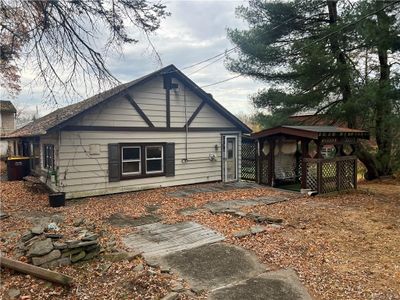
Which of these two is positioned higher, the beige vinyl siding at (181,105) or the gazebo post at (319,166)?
the beige vinyl siding at (181,105)

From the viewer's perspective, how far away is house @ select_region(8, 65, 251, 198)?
9.60 meters

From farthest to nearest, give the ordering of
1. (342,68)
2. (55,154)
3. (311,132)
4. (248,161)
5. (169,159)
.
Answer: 1. (248,161)
2. (342,68)
3. (169,159)
4. (311,132)
5. (55,154)

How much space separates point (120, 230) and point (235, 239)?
8.05 feet

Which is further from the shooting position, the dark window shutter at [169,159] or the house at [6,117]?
the house at [6,117]

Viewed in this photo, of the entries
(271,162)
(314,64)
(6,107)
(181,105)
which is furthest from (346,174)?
(6,107)

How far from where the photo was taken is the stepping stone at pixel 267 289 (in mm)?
3811

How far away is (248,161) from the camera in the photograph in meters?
15.0

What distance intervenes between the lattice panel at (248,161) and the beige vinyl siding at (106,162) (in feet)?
8.92

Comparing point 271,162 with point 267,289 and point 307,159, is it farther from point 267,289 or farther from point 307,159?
point 267,289

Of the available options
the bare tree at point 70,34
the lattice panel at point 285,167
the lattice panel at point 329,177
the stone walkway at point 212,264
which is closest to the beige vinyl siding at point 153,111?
the lattice panel at point 285,167

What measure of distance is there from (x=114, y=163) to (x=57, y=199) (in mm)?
2265

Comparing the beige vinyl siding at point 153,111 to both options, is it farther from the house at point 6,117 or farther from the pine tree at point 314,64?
the house at point 6,117

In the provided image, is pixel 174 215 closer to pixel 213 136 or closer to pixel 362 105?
pixel 213 136

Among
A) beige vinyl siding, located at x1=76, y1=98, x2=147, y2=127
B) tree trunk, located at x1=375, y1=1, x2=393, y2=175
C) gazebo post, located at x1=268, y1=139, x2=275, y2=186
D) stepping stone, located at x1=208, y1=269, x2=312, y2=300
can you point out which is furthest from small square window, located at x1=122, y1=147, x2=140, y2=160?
tree trunk, located at x1=375, y1=1, x2=393, y2=175
